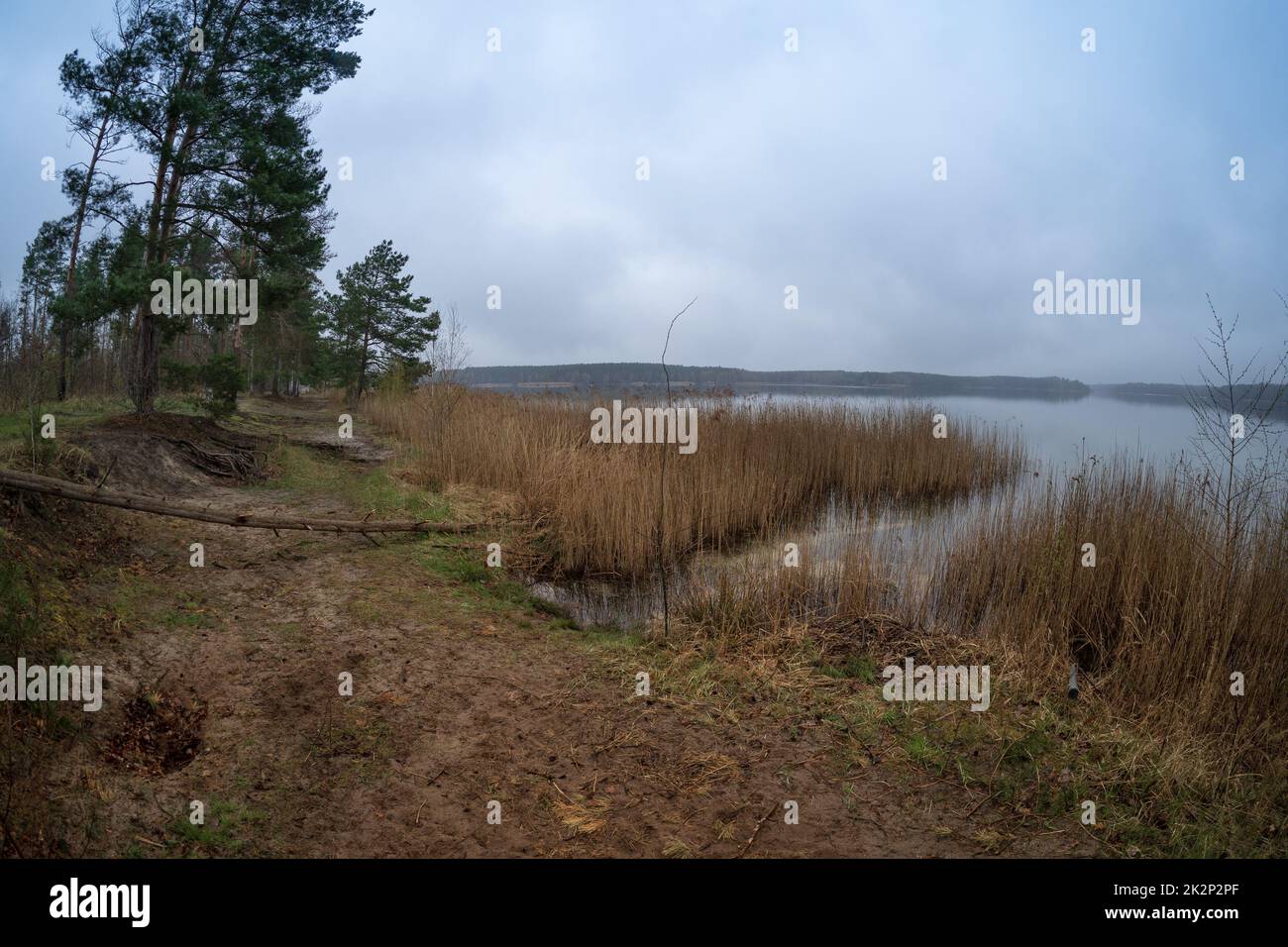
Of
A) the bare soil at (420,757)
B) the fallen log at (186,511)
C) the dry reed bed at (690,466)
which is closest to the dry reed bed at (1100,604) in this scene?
the bare soil at (420,757)

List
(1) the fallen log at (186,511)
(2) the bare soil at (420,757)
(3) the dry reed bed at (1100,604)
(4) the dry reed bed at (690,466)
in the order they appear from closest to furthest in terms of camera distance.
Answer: (2) the bare soil at (420,757) → (3) the dry reed bed at (1100,604) → (1) the fallen log at (186,511) → (4) the dry reed bed at (690,466)

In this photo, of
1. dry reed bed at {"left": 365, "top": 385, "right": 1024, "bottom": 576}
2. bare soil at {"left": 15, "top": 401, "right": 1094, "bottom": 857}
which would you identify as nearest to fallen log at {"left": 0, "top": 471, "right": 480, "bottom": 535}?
bare soil at {"left": 15, "top": 401, "right": 1094, "bottom": 857}

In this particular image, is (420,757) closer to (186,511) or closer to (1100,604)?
(186,511)

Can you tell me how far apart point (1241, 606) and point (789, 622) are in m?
2.74

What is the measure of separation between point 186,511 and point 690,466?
5.78 meters

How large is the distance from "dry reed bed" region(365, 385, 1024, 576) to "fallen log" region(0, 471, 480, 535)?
1.37 m

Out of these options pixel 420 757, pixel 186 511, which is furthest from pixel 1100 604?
pixel 186 511

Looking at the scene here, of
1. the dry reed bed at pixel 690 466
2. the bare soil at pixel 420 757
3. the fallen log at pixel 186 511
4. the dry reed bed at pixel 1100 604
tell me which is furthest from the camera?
the dry reed bed at pixel 690 466

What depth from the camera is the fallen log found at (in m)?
4.88

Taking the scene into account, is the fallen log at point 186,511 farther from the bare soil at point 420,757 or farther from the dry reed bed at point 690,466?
the dry reed bed at point 690,466

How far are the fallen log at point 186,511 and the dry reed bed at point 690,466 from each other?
4.48 ft

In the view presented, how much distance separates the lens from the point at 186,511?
554cm

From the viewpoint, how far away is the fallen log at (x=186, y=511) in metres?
4.88
